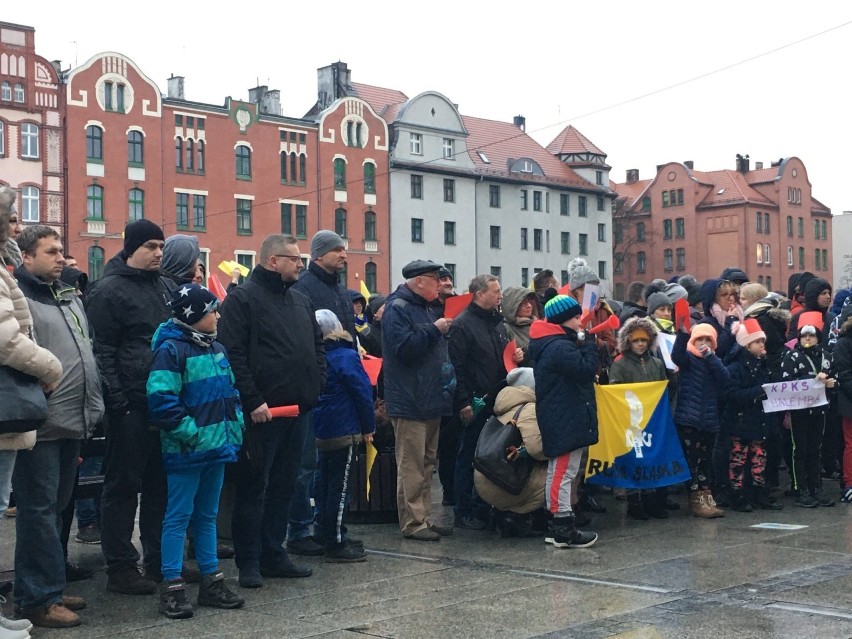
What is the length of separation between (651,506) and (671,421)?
727mm

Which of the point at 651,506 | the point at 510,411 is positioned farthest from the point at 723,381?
the point at 510,411

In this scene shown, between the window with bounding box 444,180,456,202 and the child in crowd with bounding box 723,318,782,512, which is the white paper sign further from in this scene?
the window with bounding box 444,180,456,202

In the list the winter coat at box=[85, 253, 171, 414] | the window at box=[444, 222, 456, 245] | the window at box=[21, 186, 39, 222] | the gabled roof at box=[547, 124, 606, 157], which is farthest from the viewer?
the gabled roof at box=[547, 124, 606, 157]

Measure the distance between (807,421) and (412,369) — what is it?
408 cm

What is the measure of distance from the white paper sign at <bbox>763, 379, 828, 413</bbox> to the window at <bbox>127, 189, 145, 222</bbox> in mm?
47335

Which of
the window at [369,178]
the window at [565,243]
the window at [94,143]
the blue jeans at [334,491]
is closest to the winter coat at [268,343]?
the blue jeans at [334,491]

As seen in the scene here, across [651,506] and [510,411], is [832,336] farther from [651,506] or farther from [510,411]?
[510,411]

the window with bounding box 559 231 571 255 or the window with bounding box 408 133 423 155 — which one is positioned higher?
the window with bounding box 408 133 423 155

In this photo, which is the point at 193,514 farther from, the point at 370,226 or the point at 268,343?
the point at 370,226

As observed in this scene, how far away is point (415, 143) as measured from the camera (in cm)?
6694

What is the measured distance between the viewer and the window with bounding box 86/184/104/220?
53438 mm

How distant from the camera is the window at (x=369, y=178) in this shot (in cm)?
6431

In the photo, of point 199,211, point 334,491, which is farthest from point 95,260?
point 334,491

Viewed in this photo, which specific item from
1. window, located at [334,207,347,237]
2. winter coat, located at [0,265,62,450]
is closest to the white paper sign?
winter coat, located at [0,265,62,450]
